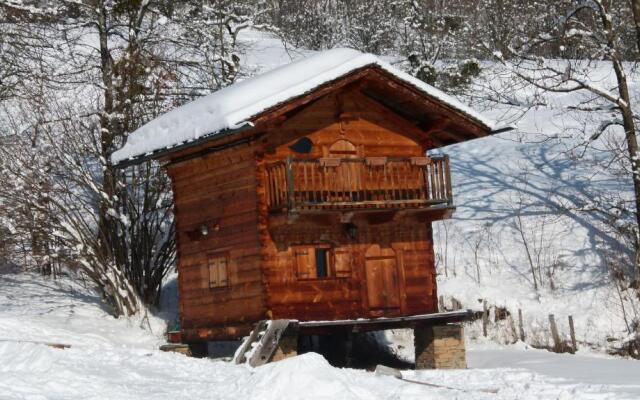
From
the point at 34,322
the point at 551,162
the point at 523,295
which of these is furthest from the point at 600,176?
the point at 34,322

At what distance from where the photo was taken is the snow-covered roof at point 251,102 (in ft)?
70.0

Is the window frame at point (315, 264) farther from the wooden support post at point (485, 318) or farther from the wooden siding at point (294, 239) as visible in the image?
the wooden support post at point (485, 318)

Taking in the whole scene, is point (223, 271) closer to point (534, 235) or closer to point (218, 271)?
point (218, 271)

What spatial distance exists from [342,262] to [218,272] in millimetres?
2976

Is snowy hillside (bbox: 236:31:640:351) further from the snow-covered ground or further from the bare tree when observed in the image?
the bare tree

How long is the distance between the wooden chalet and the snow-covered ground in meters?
2.70

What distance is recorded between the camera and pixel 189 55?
3556 cm

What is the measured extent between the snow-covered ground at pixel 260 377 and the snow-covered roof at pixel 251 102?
195 inches

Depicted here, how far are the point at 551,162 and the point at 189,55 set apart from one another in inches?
550

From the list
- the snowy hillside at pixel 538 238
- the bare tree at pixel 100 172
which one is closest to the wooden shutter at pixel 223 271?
the bare tree at pixel 100 172

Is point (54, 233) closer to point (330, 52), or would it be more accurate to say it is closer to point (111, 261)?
point (111, 261)

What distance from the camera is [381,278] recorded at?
2317 cm

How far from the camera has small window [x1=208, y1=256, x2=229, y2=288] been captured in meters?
23.2

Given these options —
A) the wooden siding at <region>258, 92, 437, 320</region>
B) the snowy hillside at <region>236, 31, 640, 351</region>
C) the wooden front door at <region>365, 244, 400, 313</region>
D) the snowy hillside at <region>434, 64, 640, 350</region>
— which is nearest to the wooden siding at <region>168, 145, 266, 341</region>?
the wooden siding at <region>258, 92, 437, 320</region>
